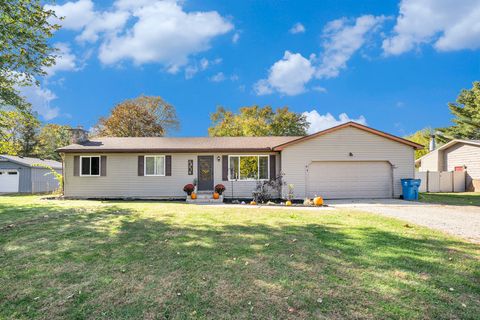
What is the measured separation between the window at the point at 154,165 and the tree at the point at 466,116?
1298 inches

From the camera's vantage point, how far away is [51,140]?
125 ft

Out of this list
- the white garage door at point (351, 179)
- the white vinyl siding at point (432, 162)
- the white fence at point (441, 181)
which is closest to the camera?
the white garage door at point (351, 179)

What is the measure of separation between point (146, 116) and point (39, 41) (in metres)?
20.4

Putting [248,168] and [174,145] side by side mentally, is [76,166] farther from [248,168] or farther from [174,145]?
[248,168]

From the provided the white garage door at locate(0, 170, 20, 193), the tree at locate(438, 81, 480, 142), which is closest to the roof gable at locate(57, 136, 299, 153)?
the white garage door at locate(0, 170, 20, 193)

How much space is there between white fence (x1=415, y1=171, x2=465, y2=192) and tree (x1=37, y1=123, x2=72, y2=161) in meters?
40.9

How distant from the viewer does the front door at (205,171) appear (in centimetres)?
1377

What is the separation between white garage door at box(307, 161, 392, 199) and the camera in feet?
44.3

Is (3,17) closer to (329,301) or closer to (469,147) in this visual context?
(329,301)

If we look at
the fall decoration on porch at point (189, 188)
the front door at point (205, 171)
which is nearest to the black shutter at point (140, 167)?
the fall decoration on porch at point (189, 188)

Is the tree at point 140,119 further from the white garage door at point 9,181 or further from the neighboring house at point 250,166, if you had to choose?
the neighboring house at point 250,166

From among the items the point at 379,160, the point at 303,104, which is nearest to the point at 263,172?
the point at 379,160

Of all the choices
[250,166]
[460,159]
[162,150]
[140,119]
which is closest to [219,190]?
[250,166]

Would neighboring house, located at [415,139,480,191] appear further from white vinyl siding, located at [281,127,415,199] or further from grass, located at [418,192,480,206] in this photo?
white vinyl siding, located at [281,127,415,199]
